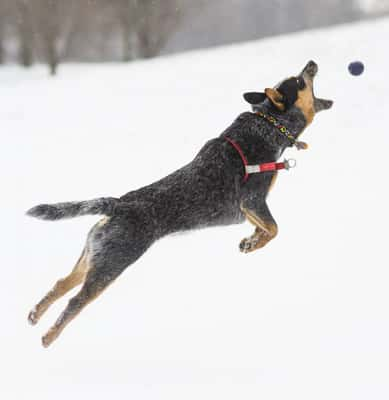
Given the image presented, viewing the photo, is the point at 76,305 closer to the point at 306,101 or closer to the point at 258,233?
the point at 258,233

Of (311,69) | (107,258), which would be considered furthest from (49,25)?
(107,258)

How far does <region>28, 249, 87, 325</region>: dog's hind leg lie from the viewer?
3.81m

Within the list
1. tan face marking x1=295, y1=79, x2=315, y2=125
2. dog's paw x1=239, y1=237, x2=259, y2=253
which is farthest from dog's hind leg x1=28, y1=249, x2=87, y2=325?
tan face marking x1=295, y1=79, x2=315, y2=125

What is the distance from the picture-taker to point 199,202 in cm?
381

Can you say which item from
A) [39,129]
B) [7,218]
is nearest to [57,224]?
[7,218]

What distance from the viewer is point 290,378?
3469 millimetres

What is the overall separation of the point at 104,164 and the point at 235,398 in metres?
5.45

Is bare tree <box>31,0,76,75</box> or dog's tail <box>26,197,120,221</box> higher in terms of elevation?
dog's tail <box>26,197,120,221</box>

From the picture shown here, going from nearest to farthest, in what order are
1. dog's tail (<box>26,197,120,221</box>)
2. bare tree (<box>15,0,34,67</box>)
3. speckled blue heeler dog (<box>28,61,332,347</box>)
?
dog's tail (<box>26,197,120,221</box>), speckled blue heeler dog (<box>28,61,332,347</box>), bare tree (<box>15,0,34,67</box>)

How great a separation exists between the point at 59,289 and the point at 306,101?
2.32 metres

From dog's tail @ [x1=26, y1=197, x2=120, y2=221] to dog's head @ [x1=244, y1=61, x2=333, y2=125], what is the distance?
138 centimetres

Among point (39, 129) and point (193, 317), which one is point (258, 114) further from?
point (39, 129)

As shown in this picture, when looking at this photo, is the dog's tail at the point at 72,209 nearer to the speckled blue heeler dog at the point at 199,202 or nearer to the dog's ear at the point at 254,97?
the speckled blue heeler dog at the point at 199,202

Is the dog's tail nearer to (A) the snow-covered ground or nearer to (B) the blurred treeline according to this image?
(A) the snow-covered ground
